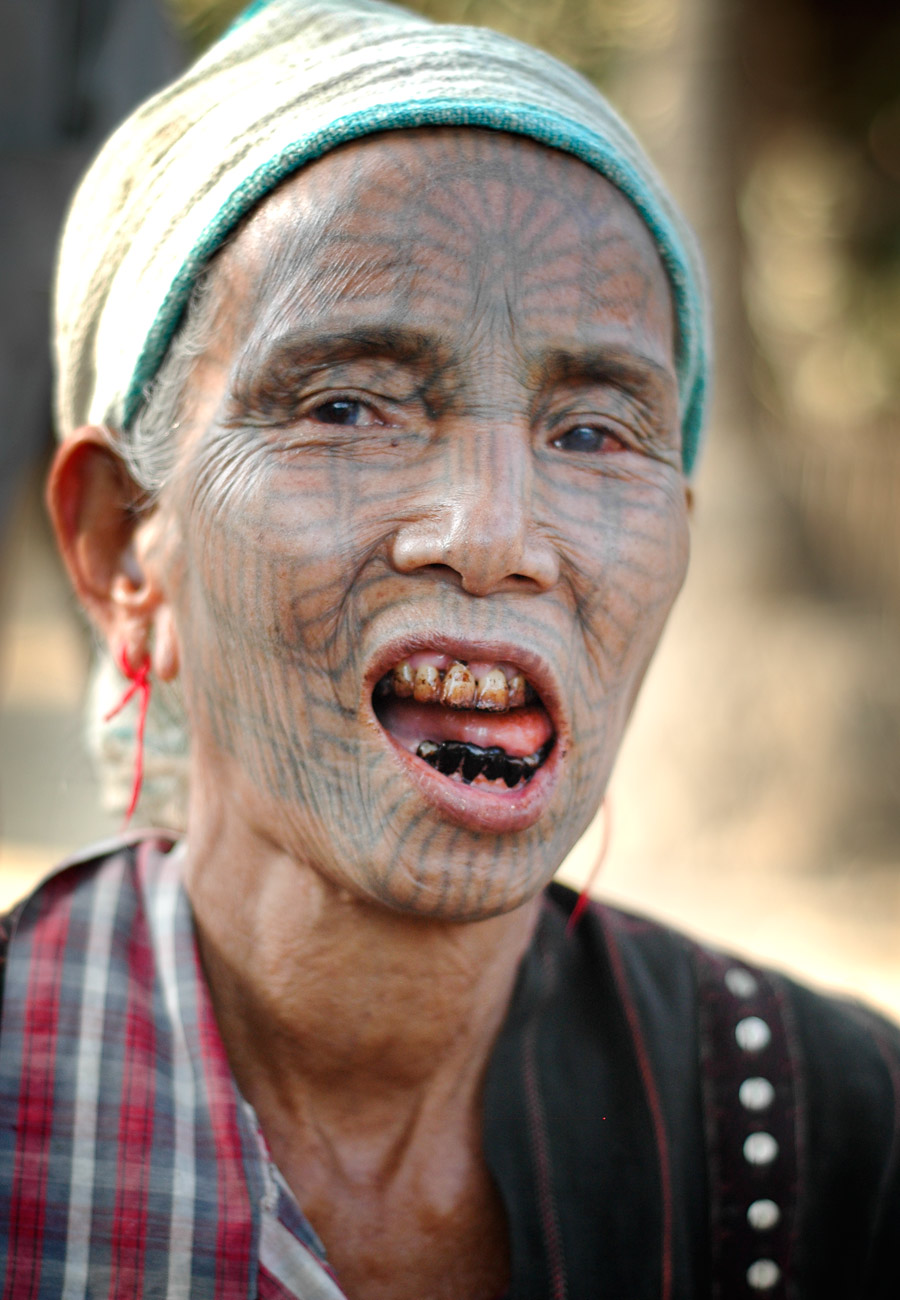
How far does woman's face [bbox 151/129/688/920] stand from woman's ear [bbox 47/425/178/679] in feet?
0.67

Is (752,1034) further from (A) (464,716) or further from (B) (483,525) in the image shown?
(B) (483,525)

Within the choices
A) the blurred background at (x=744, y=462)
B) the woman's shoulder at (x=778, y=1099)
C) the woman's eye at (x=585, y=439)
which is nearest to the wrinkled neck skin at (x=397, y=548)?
the woman's eye at (x=585, y=439)

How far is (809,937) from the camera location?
16.8 ft

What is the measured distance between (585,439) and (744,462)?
16.7 ft

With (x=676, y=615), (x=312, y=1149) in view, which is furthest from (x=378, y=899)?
(x=676, y=615)

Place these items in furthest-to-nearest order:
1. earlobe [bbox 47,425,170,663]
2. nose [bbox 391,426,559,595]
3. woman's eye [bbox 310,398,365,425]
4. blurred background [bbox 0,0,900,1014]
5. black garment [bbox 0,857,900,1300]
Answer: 1. blurred background [bbox 0,0,900,1014]
2. earlobe [bbox 47,425,170,663]
3. black garment [bbox 0,857,900,1300]
4. woman's eye [bbox 310,398,365,425]
5. nose [bbox 391,426,559,595]

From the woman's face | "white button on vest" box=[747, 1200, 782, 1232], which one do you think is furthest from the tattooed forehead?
"white button on vest" box=[747, 1200, 782, 1232]

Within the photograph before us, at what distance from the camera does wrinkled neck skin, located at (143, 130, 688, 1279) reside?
4.63ft

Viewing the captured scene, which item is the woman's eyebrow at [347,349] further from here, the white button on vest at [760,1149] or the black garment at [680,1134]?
the white button on vest at [760,1149]

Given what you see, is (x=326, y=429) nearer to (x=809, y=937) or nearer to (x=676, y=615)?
(x=809, y=937)

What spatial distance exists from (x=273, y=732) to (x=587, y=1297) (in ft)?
2.78

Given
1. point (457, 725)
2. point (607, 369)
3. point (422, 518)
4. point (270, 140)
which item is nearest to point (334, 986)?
point (457, 725)

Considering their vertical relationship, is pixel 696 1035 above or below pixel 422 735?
below

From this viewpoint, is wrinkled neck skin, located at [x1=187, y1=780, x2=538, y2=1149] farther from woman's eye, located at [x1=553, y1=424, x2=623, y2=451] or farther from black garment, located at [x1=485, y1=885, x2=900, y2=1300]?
woman's eye, located at [x1=553, y1=424, x2=623, y2=451]
